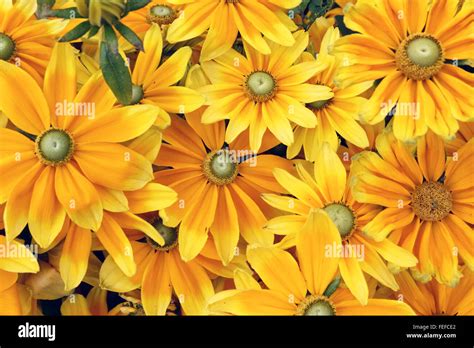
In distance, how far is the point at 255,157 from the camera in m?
1.23

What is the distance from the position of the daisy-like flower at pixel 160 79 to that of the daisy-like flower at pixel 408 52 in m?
0.24

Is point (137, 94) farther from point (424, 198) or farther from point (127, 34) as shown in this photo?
point (424, 198)

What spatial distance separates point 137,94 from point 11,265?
32 cm

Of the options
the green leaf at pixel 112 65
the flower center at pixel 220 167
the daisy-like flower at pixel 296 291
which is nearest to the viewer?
the green leaf at pixel 112 65

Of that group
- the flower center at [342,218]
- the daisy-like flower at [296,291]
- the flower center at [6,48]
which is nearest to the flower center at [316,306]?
the daisy-like flower at [296,291]

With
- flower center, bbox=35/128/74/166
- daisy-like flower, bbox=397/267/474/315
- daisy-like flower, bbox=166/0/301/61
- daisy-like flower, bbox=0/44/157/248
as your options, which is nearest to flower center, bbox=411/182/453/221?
daisy-like flower, bbox=397/267/474/315

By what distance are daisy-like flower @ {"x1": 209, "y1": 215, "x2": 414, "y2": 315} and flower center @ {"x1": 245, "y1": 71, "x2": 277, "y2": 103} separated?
0.25 metres

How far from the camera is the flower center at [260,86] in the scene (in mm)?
1235

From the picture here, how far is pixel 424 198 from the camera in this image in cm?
121

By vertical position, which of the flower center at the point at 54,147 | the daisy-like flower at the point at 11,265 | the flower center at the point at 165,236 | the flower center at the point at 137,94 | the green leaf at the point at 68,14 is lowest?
A: the daisy-like flower at the point at 11,265

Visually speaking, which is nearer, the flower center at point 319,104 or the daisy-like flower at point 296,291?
the daisy-like flower at point 296,291

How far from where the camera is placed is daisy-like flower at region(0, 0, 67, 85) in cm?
119

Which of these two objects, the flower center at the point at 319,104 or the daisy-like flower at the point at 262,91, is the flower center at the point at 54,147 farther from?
the flower center at the point at 319,104
